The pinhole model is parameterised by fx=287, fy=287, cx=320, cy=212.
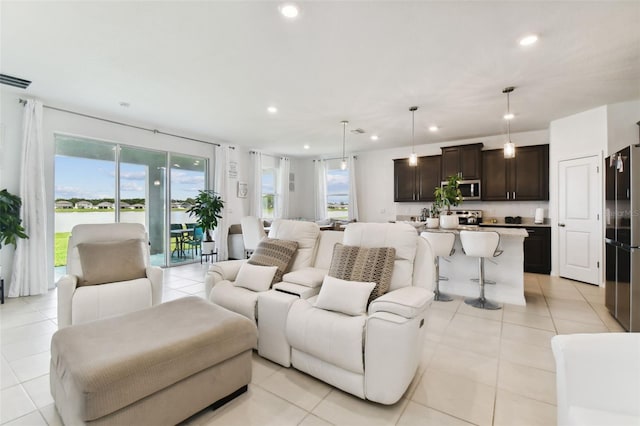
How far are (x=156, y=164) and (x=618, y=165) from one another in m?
6.82

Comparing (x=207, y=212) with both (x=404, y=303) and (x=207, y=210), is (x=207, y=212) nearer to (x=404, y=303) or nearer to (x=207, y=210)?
(x=207, y=210)

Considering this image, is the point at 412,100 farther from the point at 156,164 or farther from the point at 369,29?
the point at 156,164

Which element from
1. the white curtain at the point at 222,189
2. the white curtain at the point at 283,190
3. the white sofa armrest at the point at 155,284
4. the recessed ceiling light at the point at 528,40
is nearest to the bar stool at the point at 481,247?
the recessed ceiling light at the point at 528,40

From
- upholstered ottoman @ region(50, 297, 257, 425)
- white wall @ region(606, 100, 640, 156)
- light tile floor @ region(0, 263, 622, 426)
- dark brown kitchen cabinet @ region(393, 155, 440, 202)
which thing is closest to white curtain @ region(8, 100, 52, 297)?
light tile floor @ region(0, 263, 622, 426)

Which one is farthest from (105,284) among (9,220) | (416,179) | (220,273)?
(416,179)

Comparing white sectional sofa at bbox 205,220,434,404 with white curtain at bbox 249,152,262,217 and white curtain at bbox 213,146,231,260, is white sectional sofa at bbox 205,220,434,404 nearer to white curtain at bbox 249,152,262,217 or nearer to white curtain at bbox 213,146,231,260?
white curtain at bbox 213,146,231,260

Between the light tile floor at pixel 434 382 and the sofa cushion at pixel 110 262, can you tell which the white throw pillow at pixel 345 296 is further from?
the sofa cushion at pixel 110 262

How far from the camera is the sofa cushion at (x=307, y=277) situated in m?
2.41

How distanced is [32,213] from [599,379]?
230 inches

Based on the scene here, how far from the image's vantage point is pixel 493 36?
98.3 inches

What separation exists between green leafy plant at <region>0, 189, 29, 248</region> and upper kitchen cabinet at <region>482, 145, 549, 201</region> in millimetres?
7617

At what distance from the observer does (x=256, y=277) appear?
2549mm

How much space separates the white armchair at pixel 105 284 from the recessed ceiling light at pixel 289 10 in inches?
107

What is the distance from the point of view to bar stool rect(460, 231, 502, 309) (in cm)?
335
